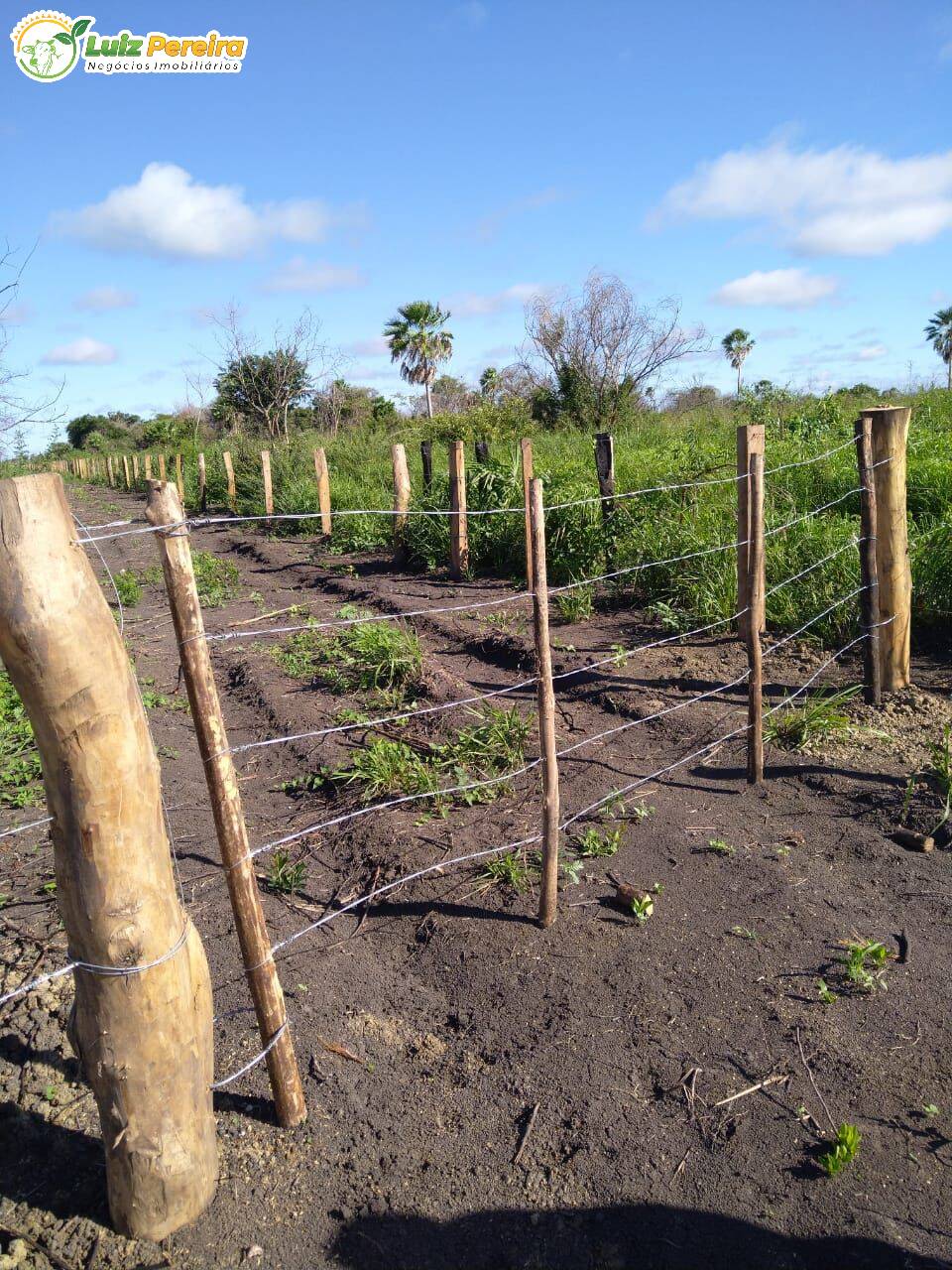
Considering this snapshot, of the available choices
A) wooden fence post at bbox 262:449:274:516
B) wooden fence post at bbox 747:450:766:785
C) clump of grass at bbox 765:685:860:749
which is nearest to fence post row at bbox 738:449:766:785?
wooden fence post at bbox 747:450:766:785

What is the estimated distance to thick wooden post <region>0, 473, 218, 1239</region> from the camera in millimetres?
1928

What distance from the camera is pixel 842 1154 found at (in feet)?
7.91

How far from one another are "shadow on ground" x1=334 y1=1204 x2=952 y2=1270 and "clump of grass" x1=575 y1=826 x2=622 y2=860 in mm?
1662

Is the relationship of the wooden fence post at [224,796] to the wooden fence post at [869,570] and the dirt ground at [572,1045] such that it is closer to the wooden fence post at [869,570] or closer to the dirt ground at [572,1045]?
the dirt ground at [572,1045]

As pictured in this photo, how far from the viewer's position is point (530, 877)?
3756 millimetres

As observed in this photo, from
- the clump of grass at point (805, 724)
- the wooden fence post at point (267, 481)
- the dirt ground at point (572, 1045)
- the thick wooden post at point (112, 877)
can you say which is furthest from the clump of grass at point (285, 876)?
the wooden fence post at point (267, 481)

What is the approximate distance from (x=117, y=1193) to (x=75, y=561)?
1.57 metres

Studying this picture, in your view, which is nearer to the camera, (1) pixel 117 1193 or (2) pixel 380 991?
(1) pixel 117 1193

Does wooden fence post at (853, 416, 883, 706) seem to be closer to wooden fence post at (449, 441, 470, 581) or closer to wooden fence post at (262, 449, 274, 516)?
wooden fence post at (449, 441, 470, 581)

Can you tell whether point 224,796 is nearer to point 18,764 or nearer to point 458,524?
point 18,764

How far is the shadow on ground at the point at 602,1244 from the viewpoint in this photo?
86.2 inches

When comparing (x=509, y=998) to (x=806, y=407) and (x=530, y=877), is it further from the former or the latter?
(x=806, y=407)

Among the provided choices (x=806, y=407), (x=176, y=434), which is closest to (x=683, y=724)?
(x=806, y=407)

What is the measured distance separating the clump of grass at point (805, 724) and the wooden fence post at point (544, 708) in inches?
77.9
